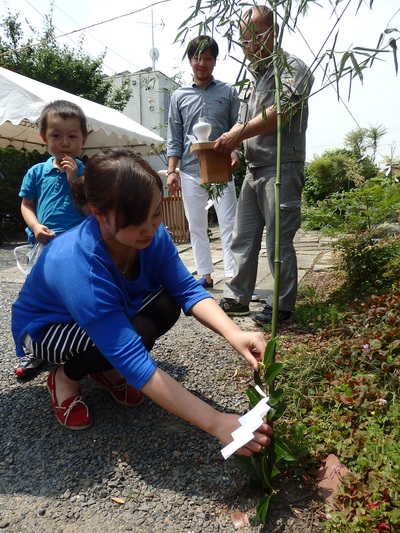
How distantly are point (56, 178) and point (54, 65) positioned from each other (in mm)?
10196

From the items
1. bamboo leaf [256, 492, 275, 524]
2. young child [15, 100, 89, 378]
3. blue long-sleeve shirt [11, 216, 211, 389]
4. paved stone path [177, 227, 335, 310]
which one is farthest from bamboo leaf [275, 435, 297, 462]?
paved stone path [177, 227, 335, 310]

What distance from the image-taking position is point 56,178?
7.86 feet

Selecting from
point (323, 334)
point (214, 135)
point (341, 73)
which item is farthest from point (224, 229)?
point (341, 73)

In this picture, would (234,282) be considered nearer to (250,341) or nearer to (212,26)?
(250,341)

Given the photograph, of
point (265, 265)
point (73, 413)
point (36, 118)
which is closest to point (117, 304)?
point (73, 413)

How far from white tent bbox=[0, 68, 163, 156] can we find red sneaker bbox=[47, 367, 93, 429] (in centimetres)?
422

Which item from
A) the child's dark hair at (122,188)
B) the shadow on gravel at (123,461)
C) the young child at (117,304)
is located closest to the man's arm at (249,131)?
the young child at (117,304)

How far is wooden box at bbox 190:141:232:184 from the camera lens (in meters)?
2.67

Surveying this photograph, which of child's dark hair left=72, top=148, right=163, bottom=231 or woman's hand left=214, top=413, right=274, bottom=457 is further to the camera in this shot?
child's dark hair left=72, top=148, right=163, bottom=231

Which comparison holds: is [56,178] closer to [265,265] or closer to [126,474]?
[126,474]

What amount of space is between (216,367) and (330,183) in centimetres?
1195

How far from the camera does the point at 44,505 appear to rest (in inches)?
54.9

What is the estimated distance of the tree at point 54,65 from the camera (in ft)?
36.3

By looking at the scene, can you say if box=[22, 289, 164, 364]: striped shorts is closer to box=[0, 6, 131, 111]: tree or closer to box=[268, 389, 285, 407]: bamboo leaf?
box=[268, 389, 285, 407]: bamboo leaf
